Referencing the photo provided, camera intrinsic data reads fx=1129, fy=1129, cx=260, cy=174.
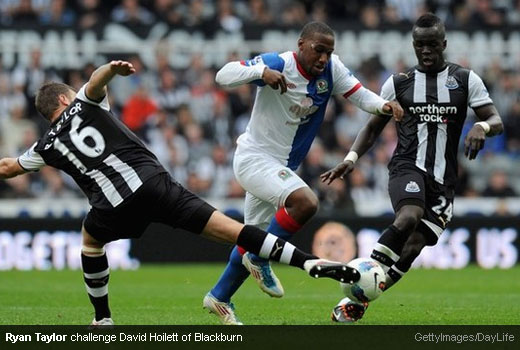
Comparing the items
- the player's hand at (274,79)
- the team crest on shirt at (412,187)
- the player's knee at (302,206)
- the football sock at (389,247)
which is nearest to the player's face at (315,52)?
the player's hand at (274,79)

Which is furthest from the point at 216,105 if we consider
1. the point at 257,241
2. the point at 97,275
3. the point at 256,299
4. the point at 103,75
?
the point at 257,241

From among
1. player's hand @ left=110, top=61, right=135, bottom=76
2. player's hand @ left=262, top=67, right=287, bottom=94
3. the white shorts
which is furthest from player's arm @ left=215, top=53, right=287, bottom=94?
player's hand @ left=110, top=61, right=135, bottom=76

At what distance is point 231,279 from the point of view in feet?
30.4

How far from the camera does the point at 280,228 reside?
888cm

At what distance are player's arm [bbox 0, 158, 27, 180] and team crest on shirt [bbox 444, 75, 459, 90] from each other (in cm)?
357

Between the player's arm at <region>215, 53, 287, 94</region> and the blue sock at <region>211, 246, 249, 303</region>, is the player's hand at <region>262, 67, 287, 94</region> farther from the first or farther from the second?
the blue sock at <region>211, 246, 249, 303</region>

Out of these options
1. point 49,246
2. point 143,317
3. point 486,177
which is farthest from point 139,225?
point 486,177

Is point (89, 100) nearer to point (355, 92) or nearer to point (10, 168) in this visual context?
point (10, 168)

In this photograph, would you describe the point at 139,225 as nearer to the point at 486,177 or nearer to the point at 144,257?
the point at 144,257

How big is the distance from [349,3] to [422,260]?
21.4ft

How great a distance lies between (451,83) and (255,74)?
1862mm

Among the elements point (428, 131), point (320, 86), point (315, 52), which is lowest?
point (428, 131)

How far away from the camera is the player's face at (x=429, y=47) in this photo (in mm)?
9242

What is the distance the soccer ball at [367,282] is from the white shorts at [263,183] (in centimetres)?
84
